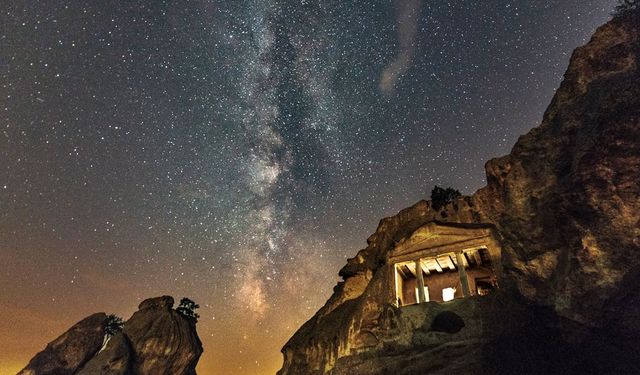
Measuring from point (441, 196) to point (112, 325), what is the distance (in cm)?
5076

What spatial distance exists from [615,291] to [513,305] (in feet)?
24.7

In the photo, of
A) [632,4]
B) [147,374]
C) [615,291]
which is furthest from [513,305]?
[147,374]

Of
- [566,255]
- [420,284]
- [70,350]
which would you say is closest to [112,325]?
[70,350]

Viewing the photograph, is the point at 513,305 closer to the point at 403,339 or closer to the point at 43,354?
the point at 403,339

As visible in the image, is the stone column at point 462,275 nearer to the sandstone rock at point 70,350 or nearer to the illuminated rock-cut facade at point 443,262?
the illuminated rock-cut facade at point 443,262

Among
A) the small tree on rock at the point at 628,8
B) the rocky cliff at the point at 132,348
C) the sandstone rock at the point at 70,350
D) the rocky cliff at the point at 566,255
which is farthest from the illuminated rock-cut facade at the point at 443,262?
the sandstone rock at the point at 70,350

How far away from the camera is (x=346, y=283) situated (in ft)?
126

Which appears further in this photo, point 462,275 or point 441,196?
point 441,196

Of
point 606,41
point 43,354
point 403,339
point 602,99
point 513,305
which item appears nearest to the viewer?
A: point 602,99

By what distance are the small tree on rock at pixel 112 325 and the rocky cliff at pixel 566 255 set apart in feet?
144

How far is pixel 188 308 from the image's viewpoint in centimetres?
5884

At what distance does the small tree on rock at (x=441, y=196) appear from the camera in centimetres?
3581

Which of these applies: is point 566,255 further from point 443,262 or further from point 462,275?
point 443,262

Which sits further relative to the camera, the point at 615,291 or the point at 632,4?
the point at 632,4
